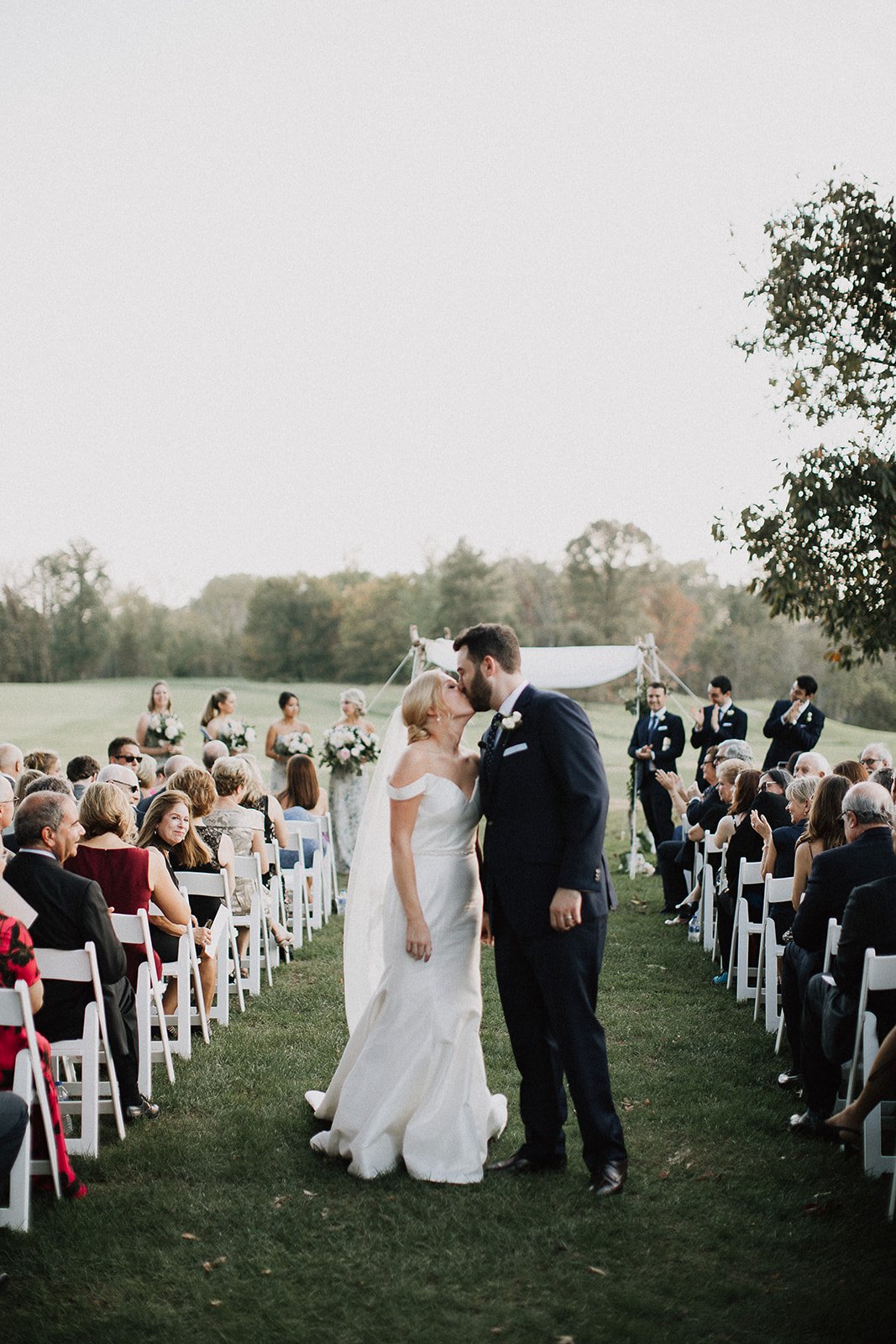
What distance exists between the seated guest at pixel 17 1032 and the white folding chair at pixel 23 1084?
1.3 inches

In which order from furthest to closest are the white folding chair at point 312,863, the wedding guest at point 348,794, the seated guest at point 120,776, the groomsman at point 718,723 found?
1. the wedding guest at point 348,794
2. the groomsman at point 718,723
3. the white folding chair at point 312,863
4. the seated guest at point 120,776

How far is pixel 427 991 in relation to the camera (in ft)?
14.8

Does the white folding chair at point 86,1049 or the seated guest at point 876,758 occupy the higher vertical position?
the seated guest at point 876,758

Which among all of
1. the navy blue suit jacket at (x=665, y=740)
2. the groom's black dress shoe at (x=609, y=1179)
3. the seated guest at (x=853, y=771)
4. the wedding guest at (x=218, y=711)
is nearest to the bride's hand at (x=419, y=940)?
the groom's black dress shoe at (x=609, y=1179)

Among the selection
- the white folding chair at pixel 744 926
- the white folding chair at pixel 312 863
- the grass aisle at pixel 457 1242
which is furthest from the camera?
the white folding chair at pixel 312 863

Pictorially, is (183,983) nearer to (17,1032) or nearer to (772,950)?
(17,1032)

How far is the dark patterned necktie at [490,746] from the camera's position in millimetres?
4406

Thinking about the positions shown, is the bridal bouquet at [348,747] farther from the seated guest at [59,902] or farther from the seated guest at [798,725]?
the seated guest at [59,902]

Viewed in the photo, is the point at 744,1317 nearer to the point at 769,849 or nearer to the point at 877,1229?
the point at 877,1229

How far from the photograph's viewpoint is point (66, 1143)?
15.4 feet

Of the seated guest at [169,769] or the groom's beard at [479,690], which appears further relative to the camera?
the seated guest at [169,769]

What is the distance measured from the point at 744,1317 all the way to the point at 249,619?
39283mm

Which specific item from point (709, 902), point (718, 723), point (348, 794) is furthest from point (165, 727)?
point (709, 902)

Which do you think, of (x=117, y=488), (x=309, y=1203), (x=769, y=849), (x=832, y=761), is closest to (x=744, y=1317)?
(x=309, y=1203)
